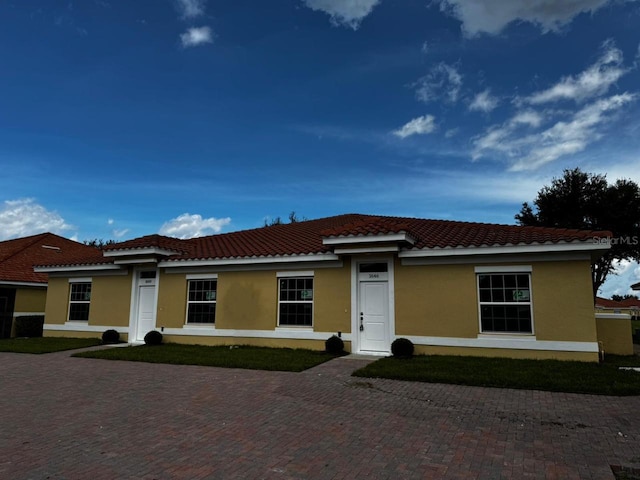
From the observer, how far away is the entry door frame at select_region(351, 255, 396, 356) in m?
12.7

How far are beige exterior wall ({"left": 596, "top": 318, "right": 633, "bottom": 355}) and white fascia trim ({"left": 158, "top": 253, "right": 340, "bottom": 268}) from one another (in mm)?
7973

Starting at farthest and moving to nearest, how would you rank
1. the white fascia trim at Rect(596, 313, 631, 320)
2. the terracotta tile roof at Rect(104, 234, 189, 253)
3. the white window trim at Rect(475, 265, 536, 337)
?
the terracotta tile roof at Rect(104, 234, 189, 253) → the white fascia trim at Rect(596, 313, 631, 320) → the white window trim at Rect(475, 265, 536, 337)

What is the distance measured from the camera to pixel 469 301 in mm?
11961

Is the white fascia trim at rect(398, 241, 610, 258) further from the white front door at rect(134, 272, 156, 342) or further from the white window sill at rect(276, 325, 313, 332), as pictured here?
the white front door at rect(134, 272, 156, 342)

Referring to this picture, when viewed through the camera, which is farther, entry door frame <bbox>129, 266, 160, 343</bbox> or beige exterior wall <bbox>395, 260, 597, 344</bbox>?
entry door frame <bbox>129, 266, 160, 343</bbox>

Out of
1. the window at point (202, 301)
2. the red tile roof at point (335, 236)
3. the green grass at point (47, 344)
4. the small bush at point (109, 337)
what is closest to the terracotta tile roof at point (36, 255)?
the small bush at point (109, 337)

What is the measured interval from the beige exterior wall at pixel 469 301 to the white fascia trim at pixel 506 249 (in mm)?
466

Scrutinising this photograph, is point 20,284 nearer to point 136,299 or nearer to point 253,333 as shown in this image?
point 136,299

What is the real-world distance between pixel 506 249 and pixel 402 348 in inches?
150

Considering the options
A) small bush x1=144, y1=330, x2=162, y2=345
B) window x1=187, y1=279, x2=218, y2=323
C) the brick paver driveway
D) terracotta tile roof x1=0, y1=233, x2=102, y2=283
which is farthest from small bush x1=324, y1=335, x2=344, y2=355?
terracotta tile roof x1=0, y1=233, x2=102, y2=283

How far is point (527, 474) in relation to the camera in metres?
4.55

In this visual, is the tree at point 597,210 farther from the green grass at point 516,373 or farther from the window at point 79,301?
the window at point 79,301

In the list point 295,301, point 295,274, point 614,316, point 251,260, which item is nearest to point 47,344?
point 251,260

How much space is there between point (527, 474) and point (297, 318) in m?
9.98
